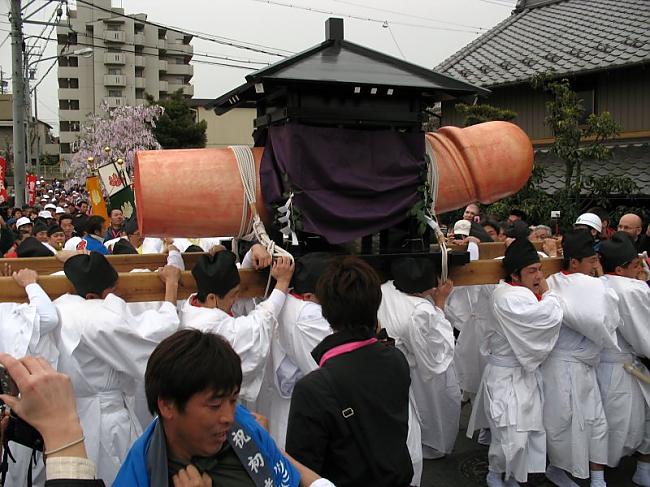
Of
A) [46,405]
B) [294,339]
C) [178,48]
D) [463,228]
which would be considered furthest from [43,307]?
[178,48]

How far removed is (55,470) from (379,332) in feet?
5.65

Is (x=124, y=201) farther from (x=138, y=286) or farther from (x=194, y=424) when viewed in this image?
(x=194, y=424)

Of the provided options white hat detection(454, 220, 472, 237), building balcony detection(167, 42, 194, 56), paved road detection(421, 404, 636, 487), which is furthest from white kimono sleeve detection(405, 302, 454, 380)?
building balcony detection(167, 42, 194, 56)

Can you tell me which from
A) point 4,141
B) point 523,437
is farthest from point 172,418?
point 4,141

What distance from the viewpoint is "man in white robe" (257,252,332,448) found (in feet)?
12.8

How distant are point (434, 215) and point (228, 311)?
4.72 feet

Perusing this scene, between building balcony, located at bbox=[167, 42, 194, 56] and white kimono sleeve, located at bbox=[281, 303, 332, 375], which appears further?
building balcony, located at bbox=[167, 42, 194, 56]

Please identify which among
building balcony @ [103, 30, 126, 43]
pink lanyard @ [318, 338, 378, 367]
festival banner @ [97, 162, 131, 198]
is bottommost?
pink lanyard @ [318, 338, 378, 367]

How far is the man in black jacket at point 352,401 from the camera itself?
259 cm

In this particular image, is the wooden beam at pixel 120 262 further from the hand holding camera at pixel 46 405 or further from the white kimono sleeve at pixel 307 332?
the hand holding camera at pixel 46 405

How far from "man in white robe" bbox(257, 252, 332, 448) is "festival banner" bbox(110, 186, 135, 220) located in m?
6.48

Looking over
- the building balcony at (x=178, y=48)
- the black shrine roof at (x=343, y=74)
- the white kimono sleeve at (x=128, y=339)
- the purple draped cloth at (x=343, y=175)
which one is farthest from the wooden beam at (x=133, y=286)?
the building balcony at (x=178, y=48)

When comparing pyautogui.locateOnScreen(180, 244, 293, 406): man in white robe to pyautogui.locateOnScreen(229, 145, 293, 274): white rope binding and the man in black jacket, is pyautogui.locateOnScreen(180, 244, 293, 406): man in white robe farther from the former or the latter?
the man in black jacket

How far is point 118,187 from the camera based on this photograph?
10.7 m
